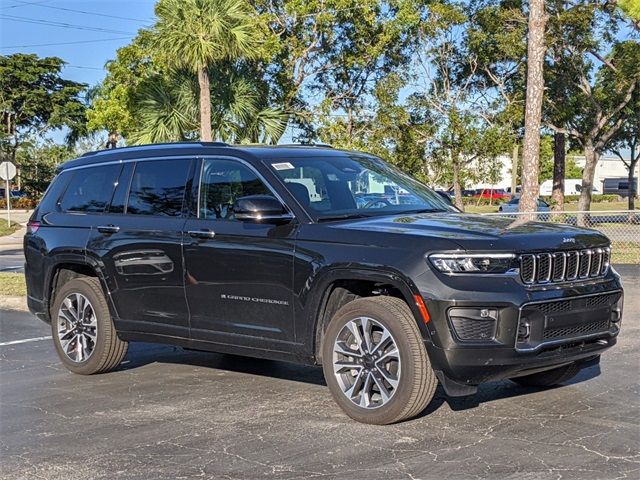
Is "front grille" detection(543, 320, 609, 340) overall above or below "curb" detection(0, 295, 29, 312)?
above

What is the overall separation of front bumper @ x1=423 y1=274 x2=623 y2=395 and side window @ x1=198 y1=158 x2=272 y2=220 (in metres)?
1.94

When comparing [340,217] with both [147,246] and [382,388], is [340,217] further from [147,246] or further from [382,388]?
[147,246]

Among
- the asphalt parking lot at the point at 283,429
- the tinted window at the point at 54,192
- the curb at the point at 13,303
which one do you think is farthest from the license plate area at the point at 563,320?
the curb at the point at 13,303

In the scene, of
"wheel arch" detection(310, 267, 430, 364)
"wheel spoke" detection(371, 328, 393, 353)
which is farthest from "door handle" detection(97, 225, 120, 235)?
"wheel spoke" detection(371, 328, 393, 353)

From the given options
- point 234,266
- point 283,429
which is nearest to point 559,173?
point 234,266

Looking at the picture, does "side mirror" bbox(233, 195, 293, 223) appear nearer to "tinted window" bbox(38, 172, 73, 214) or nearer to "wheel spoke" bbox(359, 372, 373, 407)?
"wheel spoke" bbox(359, 372, 373, 407)

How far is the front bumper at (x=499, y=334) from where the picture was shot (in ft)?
17.6

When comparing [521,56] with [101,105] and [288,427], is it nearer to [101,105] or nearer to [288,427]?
[101,105]

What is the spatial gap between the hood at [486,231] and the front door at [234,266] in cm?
57

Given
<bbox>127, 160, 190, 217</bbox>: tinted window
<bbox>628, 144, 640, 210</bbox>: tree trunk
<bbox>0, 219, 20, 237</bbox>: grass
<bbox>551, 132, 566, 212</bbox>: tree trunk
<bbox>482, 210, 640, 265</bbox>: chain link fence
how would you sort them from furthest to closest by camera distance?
<bbox>628, 144, 640, 210</bbox>: tree trunk < <bbox>551, 132, 566, 212</bbox>: tree trunk < <bbox>0, 219, 20, 237</bbox>: grass < <bbox>482, 210, 640, 265</bbox>: chain link fence < <bbox>127, 160, 190, 217</bbox>: tinted window

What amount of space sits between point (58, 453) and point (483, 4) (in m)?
35.5

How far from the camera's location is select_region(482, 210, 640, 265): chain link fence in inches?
750

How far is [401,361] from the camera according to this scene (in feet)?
18.4

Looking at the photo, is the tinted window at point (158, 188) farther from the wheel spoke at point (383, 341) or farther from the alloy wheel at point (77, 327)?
the wheel spoke at point (383, 341)
